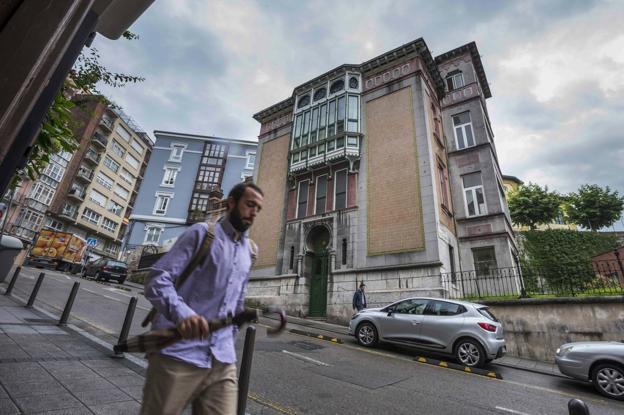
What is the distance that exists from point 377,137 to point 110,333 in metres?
15.3

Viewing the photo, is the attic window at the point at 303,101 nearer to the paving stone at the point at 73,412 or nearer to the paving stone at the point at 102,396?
the paving stone at the point at 102,396

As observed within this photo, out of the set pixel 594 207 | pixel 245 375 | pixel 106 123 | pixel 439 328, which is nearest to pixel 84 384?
pixel 245 375

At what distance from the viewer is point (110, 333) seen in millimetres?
6957

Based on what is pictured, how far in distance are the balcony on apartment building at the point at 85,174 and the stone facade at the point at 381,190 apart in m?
35.4

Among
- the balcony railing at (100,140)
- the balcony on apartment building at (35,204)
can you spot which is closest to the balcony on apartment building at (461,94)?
the balcony on apartment building at (35,204)

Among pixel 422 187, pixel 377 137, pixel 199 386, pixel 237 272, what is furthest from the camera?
pixel 377 137

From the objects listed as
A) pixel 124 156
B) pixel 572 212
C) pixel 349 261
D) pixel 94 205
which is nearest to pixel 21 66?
pixel 349 261

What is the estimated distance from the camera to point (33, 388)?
3.41m

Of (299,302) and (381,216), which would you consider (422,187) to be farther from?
(299,302)

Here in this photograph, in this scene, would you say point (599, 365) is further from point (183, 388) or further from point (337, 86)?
point (337, 86)

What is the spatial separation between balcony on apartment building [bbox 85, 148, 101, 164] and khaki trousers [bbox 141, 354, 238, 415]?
5190 centimetres

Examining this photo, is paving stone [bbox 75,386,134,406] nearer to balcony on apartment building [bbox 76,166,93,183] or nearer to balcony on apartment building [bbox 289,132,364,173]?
balcony on apartment building [bbox 289,132,364,173]

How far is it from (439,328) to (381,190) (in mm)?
8777

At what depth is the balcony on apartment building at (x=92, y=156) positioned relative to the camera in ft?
140
